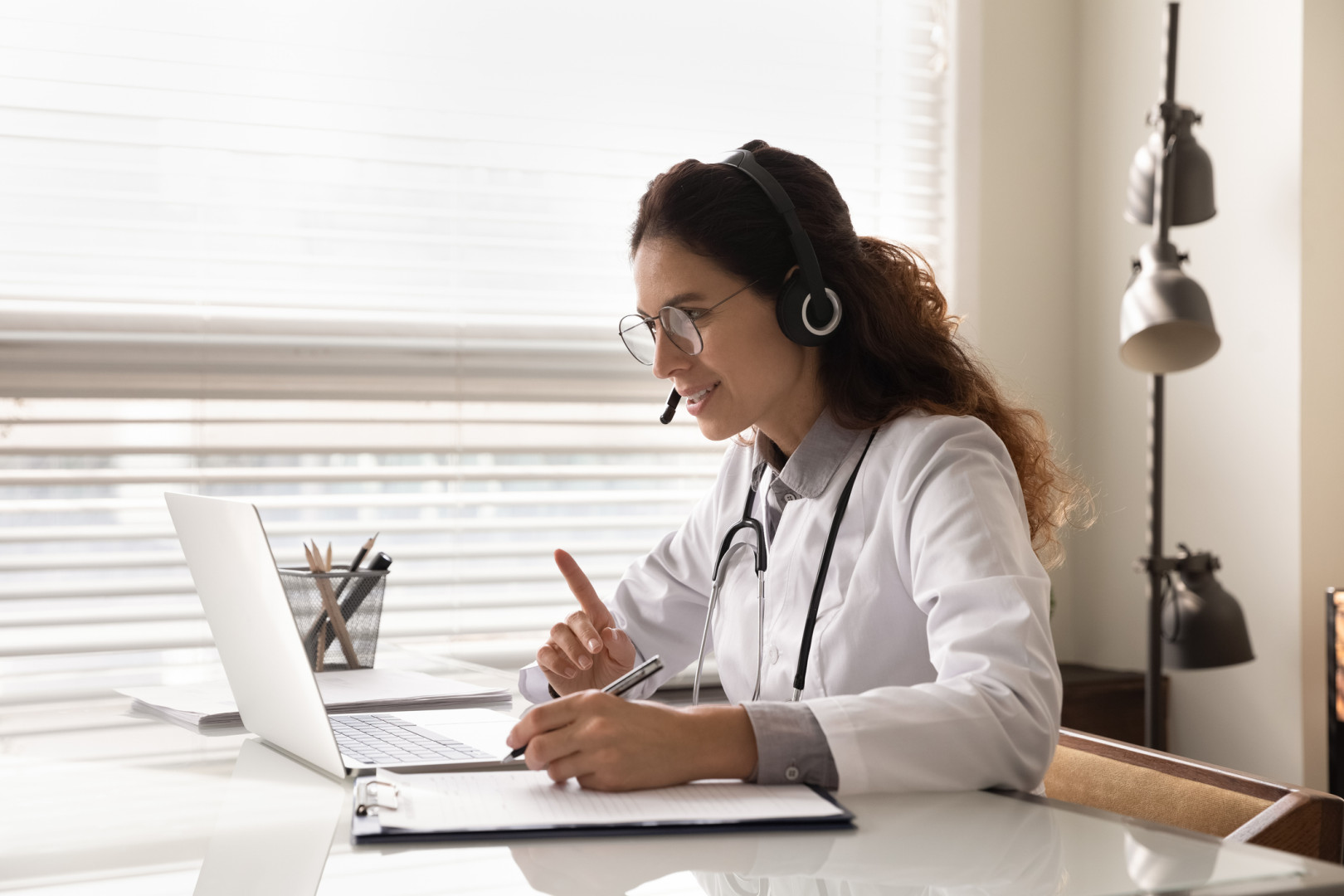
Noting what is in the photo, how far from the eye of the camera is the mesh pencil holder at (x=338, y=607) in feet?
4.67

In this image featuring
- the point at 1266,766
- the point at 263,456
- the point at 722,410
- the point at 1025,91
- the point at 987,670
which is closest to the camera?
the point at 987,670

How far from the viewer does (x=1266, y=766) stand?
Answer: 2.56 meters

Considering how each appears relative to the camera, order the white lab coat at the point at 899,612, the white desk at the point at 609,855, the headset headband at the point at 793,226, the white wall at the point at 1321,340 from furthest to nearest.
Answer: the white wall at the point at 1321,340 → the headset headband at the point at 793,226 → the white lab coat at the point at 899,612 → the white desk at the point at 609,855

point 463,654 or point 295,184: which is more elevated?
point 295,184

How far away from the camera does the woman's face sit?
1418 millimetres

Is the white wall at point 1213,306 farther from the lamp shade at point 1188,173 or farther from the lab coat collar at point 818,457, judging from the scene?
the lab coat collar at point 818,457

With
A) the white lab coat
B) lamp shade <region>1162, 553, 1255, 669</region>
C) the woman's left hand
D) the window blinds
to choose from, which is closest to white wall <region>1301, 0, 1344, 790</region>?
lamp shade <region>1162, 553, 1255, 669</region>

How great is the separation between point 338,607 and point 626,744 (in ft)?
2.30

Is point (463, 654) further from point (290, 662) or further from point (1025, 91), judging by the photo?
point (1025, 91)

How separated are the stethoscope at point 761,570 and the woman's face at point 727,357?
0.12 metres

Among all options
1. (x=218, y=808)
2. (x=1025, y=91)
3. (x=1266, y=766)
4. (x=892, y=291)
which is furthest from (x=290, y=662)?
(x=1025, y=91)

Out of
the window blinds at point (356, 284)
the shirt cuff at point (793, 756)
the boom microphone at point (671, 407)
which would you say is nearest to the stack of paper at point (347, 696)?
the boom microphone at point (671, 407)

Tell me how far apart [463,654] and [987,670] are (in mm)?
1578

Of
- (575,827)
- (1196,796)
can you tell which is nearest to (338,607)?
(575,827)
